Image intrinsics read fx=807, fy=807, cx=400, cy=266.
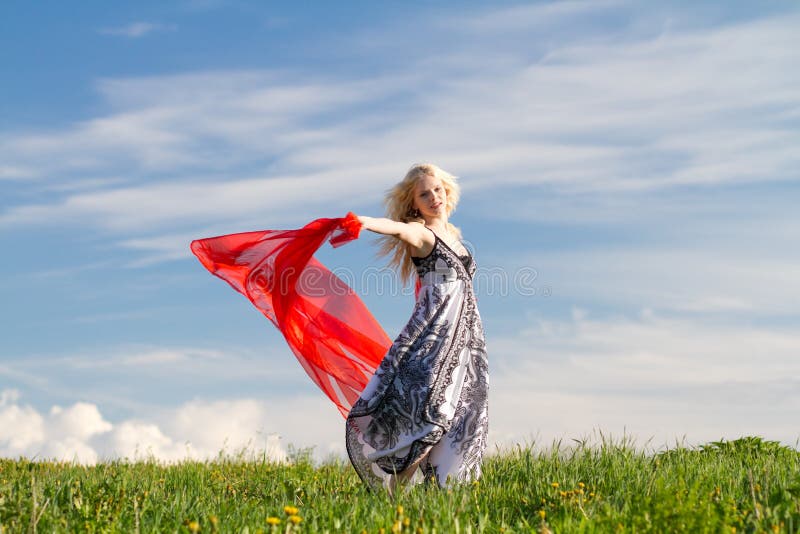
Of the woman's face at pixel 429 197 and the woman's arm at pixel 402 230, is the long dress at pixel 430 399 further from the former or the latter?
the woman's face at pixel 429 197

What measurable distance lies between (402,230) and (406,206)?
0.97 metres

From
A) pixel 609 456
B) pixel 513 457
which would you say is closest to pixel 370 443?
pixel 513 457

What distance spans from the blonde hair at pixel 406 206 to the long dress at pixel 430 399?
1.53 ft

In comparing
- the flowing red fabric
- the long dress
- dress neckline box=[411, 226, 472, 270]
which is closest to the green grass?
the long dress

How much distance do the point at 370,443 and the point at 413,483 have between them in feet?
1.69

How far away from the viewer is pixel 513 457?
771 centimetres

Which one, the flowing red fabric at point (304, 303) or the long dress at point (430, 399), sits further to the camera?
the flowing red fabric at point (304, 303)

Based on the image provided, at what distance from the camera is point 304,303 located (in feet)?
25.5

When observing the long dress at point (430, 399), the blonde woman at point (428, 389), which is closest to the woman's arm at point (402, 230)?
the blonde woman at point (428, 389)

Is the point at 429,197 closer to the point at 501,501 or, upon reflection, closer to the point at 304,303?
the point at 304,303

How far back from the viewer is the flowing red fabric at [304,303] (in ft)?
25.1

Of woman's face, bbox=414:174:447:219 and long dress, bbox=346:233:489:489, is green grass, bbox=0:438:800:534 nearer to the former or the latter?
long dress, bbox=346:233:489:489

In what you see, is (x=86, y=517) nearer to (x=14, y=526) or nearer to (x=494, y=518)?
(x=14, y=526)

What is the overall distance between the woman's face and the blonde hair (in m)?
0.06
